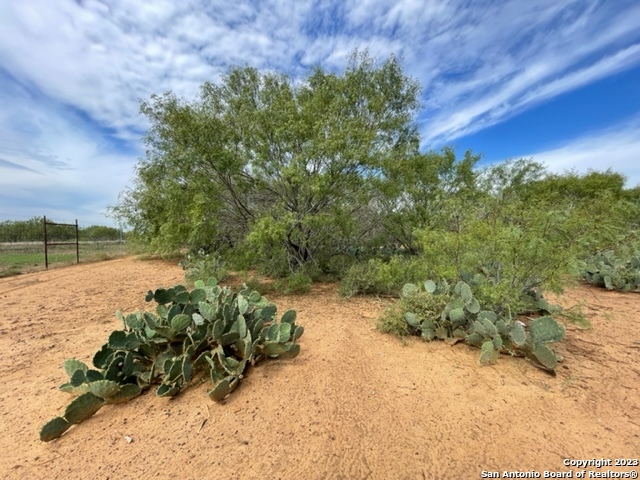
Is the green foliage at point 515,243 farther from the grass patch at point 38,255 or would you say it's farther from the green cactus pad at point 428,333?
the grass patch at point 38,255

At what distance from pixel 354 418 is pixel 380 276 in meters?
3.20

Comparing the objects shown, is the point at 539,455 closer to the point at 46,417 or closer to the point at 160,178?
the point at 46,417

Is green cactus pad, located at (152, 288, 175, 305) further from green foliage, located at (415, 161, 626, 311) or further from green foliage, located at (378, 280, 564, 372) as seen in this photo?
green foliage, located at (415, 161, 626, 311)

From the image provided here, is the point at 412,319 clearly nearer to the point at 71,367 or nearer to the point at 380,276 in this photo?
the point at 380,276

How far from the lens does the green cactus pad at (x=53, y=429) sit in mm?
2090

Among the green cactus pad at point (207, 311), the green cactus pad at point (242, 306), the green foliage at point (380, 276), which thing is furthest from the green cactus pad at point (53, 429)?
the green foliage at point (380, 276)

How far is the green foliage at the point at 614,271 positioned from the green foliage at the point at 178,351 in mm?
6027

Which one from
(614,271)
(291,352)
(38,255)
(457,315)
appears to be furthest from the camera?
(38,255)

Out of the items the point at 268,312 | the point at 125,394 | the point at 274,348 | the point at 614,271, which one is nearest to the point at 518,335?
the point at 274,348

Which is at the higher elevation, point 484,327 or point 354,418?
point 484,327

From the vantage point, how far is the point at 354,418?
2.21 meters

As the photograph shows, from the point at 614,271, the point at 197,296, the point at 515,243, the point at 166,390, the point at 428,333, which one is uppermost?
the point at 515,243

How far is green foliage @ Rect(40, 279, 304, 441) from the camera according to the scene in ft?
8.00

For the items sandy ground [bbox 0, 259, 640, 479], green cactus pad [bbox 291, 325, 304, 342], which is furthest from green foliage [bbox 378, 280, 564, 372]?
green cactus pad [bbox 291, 325, 304, 342]
